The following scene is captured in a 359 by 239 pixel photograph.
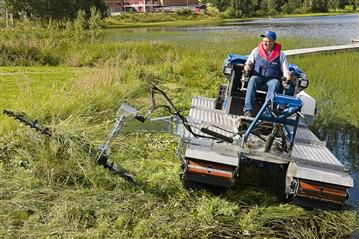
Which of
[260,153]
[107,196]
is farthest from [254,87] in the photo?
[107,196]

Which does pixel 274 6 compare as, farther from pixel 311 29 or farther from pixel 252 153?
pixel 252 153

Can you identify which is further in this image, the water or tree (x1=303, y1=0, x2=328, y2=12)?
tree (x1=303, y1=0, x2=328, y2=12)

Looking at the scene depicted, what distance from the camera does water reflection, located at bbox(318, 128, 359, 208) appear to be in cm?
718

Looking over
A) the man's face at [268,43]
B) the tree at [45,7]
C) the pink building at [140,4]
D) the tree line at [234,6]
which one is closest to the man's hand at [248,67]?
the man's face at [268,43]

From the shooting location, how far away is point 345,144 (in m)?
8.09

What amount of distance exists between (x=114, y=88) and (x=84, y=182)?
12.5ft

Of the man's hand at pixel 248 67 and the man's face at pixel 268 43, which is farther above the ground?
the man's face at pixel 268 43

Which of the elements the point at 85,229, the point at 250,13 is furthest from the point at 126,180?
the point at 250,13

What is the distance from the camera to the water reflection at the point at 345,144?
718 centimetres

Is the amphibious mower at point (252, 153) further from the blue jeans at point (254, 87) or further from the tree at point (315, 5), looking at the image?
the tree at point (315, 5)

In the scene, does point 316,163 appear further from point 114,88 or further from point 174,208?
point 114,88

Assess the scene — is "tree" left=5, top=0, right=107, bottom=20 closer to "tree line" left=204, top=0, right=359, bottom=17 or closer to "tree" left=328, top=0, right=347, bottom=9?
"tree line" left=204, top=0, right=359, bottom=17

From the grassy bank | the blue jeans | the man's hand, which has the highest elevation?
the man's hand

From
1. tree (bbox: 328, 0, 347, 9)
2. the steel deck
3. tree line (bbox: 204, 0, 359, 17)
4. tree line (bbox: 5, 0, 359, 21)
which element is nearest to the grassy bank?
the steel deck
